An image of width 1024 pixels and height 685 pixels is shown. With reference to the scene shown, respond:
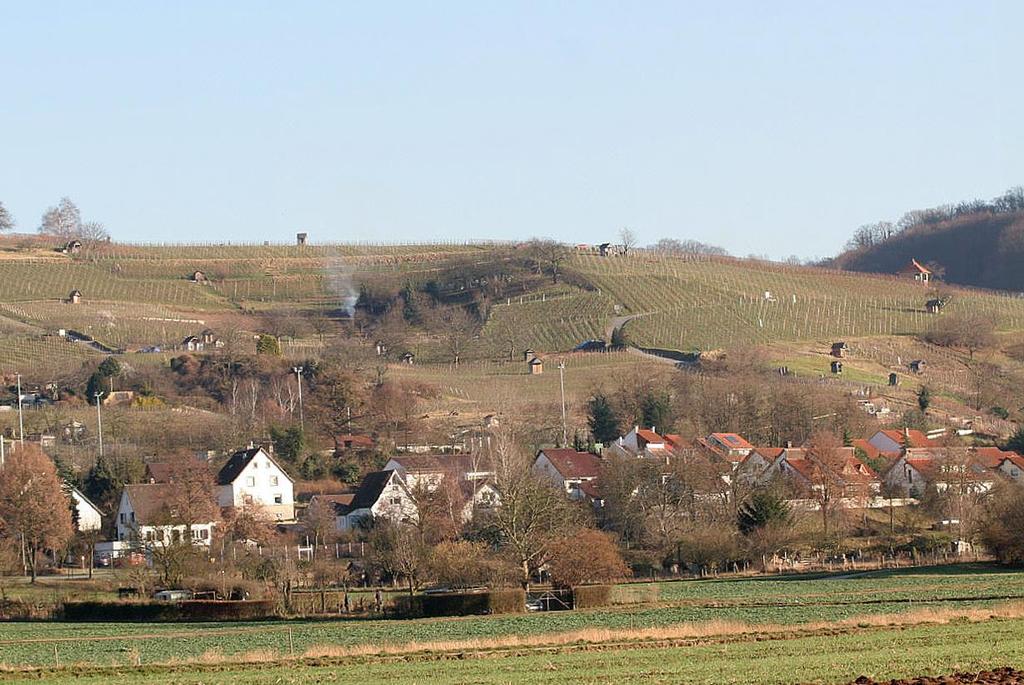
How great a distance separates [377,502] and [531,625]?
3056 centimetres

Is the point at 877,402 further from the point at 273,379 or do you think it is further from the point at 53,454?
the point at 53,454

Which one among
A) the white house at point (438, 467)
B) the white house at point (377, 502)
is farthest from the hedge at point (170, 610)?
the white house at point (438, 467)

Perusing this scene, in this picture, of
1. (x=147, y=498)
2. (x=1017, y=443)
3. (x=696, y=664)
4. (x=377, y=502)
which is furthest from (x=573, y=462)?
(x=696, y=664)

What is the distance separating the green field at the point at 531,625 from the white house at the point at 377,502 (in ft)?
60.1

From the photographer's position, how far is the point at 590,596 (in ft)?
122

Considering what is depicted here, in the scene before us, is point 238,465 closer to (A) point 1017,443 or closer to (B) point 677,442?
(B) point 677,442

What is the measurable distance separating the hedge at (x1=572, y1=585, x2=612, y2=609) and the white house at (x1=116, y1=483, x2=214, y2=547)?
17.9 m

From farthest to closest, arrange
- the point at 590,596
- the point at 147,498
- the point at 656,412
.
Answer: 1. the point at 656,412
2. the point at 147,498
3. the point at 590,596

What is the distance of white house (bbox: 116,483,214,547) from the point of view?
2114 inches

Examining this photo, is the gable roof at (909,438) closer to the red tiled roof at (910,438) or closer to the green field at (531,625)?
the red tiled roof at (910,438)

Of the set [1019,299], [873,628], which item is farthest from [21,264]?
[873,628]

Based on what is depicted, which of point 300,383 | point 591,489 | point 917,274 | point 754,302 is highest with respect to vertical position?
point 917,274

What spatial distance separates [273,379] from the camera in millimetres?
87875

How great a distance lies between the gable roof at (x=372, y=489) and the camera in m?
62.4
